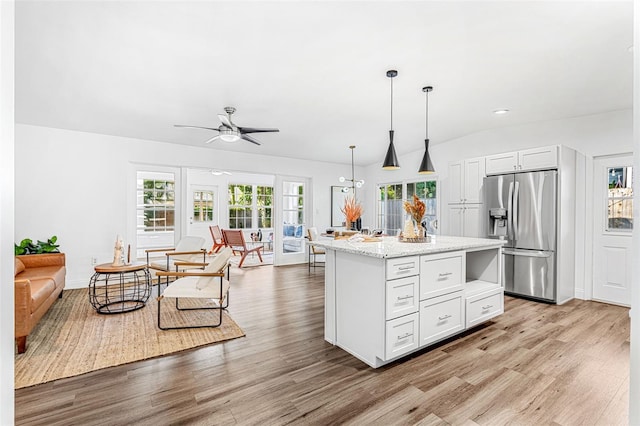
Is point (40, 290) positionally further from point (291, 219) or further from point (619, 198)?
point (619, 198)

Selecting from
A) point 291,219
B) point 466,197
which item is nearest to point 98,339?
point 291,219

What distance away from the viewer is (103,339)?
2.80 m

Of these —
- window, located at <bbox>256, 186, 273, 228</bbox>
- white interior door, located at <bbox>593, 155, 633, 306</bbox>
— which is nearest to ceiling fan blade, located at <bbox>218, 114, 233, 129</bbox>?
white interior door, located at <bbox>593, 155, 633, 306</bbox>

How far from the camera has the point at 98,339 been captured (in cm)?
280

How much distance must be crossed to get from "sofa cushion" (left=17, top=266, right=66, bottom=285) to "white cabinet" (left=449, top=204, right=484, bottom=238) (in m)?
5.55

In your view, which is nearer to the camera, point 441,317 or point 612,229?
point 441,317

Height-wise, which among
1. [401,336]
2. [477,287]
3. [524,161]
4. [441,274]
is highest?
[524,161]

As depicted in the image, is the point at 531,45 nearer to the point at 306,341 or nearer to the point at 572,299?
the point at 306,341

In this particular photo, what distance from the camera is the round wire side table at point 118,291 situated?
11.3ft

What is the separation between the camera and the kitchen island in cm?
230

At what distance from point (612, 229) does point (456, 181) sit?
2.06m

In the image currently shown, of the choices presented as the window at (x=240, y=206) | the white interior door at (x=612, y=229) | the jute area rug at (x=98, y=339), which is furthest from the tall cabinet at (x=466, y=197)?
the window at (x=240, y=206)

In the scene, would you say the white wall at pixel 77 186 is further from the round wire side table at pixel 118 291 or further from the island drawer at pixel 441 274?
the island drawer at pixel 441 274

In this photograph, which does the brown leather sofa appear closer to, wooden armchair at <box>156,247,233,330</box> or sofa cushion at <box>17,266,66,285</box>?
sofa cushion at <box>17,266,66,285</box>
